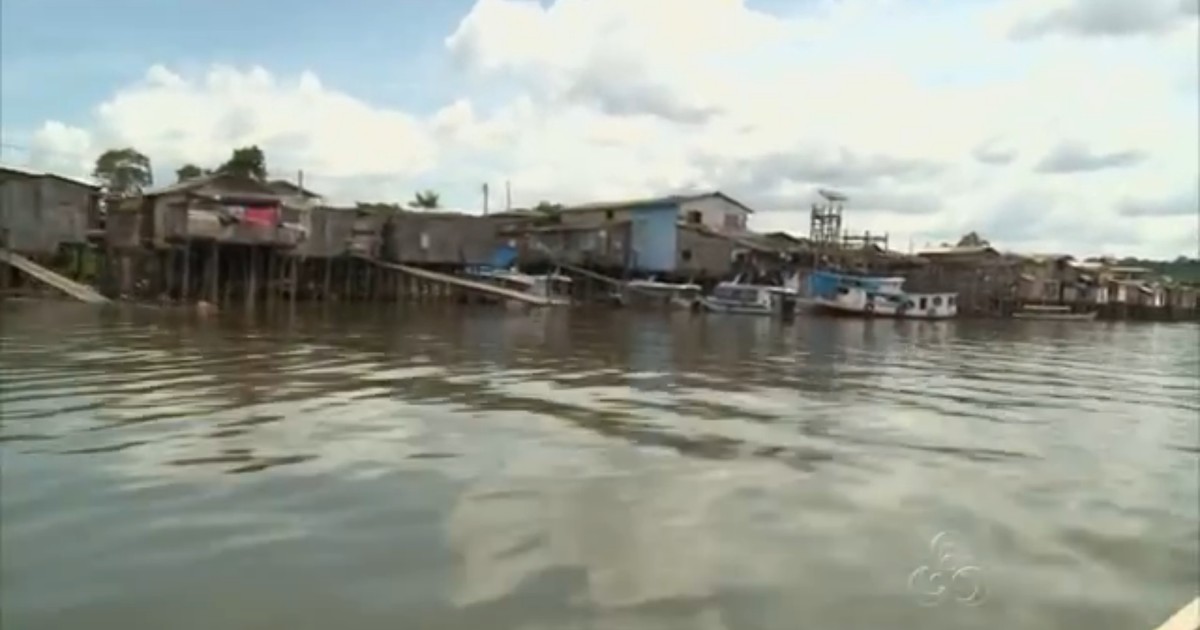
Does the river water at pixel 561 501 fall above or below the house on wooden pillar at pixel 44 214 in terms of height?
below

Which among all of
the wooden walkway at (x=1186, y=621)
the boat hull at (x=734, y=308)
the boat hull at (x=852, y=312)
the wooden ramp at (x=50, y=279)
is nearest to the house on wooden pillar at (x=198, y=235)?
the wooden ramp at (x=50, y=279)

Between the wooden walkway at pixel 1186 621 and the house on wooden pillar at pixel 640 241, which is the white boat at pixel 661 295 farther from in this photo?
the wooden walkway at pixel 1186 621

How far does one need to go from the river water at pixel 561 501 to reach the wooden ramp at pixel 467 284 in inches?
791

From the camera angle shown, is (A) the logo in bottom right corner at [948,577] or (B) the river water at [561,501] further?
(A) the logo in bottom right corner at [948,577]

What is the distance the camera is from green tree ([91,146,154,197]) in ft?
131

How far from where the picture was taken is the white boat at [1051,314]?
47125 mm

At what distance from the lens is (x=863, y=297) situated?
3969 cm

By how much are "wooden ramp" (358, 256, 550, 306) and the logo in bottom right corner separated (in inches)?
1088

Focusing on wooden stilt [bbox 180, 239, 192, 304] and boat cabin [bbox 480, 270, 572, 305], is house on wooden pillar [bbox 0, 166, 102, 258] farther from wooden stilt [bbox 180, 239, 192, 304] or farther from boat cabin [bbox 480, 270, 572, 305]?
boat cabin [bbox 480, 270, 572, 305]

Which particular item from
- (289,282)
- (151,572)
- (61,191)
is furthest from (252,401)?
(289,282)

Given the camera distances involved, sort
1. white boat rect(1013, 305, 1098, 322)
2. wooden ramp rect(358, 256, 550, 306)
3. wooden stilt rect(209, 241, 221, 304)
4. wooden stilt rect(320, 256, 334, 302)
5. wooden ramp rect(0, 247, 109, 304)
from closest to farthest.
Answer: wooden ramp rect(0, 247, 109, 304) < wooden stilt rect(209, 241, 221, 304) < wooden ramp rect(358, 256, 550, 306) < wooden stilt rect(320, 256, 334, 302) < white boat rect(1013, 305, 1098, 322)

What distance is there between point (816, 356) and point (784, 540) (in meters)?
13.6

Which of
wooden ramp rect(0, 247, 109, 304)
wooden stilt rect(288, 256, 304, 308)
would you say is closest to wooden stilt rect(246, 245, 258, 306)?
wooden stilt rect(288, 256, 304, 308)

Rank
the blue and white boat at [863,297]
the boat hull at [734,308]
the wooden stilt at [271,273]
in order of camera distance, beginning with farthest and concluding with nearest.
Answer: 1. the blue and white boat at [863,297]
2. the boat hull at [734,308]
3. the wooden stilt at [271,273]
